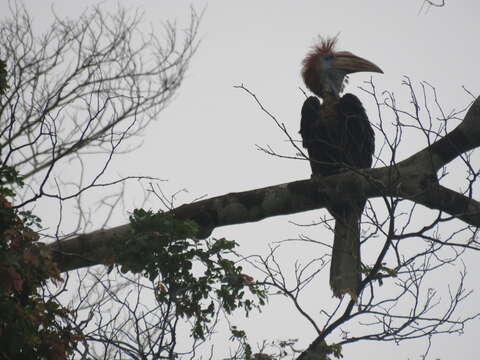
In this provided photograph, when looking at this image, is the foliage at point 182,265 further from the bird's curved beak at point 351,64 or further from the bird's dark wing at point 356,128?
the bird's curved beak at point 351,64

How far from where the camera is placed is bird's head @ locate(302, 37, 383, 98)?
604 centimetres

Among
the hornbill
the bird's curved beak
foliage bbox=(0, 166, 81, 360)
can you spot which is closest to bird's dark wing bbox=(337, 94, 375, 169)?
the hornbill

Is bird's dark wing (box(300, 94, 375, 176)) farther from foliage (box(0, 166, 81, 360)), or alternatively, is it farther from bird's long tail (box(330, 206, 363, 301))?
foliage (box(0, 166, 81, 360))

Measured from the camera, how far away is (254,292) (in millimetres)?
2922

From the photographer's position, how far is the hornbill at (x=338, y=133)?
145 inches

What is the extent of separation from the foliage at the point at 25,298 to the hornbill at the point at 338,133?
1.32m

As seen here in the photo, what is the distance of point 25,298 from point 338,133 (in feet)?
10.0

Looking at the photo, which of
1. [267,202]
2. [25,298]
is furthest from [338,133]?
[25,298]

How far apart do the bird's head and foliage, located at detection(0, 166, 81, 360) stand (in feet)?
12.2

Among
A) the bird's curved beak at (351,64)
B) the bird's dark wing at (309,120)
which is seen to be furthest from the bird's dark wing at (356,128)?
the bird's curved beak at (351,64)

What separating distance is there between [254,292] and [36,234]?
99cm

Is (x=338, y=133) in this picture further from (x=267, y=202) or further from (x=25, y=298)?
(x=25, y=298)

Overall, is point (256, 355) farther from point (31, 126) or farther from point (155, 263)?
point (31, 126)

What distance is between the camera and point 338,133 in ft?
16.6
